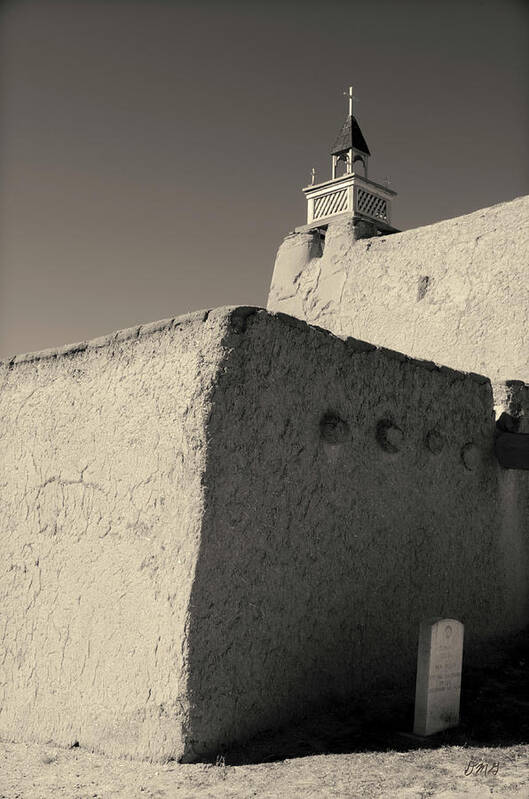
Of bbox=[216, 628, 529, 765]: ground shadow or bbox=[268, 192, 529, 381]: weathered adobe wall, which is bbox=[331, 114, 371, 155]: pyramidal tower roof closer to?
bbox=[268, 192, 529, 381]: weathered adobe wall

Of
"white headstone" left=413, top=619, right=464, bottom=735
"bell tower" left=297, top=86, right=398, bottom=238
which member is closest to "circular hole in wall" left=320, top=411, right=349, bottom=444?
"white headstone" left=413, top=619, right=464, bottom=735

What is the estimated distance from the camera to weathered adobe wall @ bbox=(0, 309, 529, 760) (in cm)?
405

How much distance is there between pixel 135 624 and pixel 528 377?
4596 millimetres

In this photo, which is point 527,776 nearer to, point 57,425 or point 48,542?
point 48,542

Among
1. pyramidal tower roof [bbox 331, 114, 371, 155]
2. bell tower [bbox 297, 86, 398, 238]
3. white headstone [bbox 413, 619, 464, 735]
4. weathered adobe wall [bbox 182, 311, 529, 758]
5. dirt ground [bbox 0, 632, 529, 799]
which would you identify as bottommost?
Answer: dirt ground [bbox 0, 632, 529, 799]

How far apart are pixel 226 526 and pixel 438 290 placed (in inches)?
190

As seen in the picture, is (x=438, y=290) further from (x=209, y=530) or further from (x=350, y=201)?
(x=209, y=530)

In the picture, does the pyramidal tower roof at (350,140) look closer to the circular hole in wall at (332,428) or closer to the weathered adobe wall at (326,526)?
the weathered adobe wall at (326,526)

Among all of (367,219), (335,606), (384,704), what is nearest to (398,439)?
(335,606)

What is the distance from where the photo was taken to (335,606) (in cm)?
475

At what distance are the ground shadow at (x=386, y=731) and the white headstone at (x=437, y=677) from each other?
0.08m

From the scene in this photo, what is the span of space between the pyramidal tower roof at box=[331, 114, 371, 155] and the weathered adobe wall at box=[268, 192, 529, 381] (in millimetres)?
2102

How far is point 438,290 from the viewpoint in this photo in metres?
8.08

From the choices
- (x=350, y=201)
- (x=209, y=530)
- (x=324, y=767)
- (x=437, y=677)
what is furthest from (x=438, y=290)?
(x=324, y=767)
